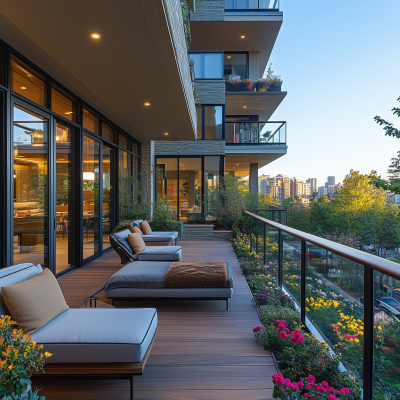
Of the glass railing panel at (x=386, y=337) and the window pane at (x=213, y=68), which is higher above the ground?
the window pane at (x=213, y=68)

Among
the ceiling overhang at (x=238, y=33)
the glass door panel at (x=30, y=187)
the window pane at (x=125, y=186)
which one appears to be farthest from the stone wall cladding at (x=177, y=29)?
the ceiling overhang at (x=238, y=33)

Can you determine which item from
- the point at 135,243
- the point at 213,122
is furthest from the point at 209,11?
the point at 135,243

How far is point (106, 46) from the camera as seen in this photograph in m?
3.55

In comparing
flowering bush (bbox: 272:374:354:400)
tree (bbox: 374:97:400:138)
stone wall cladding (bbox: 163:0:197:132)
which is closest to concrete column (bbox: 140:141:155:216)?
stone wall cladding (bbox: 163:0:197:132)

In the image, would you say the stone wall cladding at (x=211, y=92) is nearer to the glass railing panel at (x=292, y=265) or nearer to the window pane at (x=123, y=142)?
the window pane at (x=123, y=142)

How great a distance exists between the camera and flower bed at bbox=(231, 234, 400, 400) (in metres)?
1.55

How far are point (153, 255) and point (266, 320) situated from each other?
2.51 meters

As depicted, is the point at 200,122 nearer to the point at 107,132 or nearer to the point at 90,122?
the point at 107,132

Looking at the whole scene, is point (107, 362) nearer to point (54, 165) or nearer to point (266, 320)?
point (266, 320)

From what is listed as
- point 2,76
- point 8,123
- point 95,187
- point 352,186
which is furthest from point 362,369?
point 352,186

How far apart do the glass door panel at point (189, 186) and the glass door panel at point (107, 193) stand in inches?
156

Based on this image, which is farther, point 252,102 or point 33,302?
point 252,102

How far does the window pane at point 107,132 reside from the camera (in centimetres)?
697

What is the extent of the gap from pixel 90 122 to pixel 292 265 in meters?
4.87
